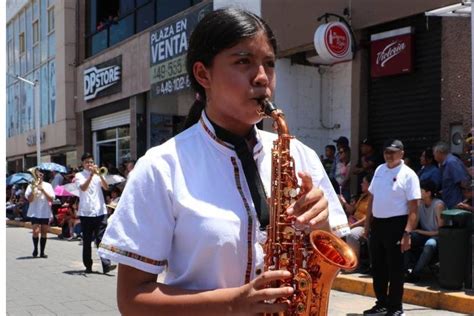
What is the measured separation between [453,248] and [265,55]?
21.5ft

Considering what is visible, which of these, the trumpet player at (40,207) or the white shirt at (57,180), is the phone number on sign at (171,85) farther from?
the white shirt at (57,180)

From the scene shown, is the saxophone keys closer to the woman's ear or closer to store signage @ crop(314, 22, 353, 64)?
the woman's ear

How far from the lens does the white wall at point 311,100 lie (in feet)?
43.6

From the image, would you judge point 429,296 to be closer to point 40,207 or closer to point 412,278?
point 412,278

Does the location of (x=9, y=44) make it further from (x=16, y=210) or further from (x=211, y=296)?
(x=211, y=296)

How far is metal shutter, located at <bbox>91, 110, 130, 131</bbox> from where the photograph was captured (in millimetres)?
20695

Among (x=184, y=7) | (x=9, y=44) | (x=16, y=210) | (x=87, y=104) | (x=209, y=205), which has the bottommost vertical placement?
(x=16, y=210)

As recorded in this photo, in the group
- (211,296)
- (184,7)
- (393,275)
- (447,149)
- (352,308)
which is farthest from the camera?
(184,7)

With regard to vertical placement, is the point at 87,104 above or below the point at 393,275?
above

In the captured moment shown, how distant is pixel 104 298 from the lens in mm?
8219

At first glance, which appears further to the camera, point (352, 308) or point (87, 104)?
point (87, 104)

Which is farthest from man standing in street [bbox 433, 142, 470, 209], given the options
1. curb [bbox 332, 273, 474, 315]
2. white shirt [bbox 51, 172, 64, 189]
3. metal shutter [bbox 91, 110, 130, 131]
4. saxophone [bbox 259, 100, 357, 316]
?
white shirt [bbox 51, 172, 64, 189]

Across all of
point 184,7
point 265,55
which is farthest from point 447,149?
point 184,7

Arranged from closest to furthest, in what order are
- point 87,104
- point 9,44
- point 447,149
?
point 447,149 → point 87,104 → point 9,44
